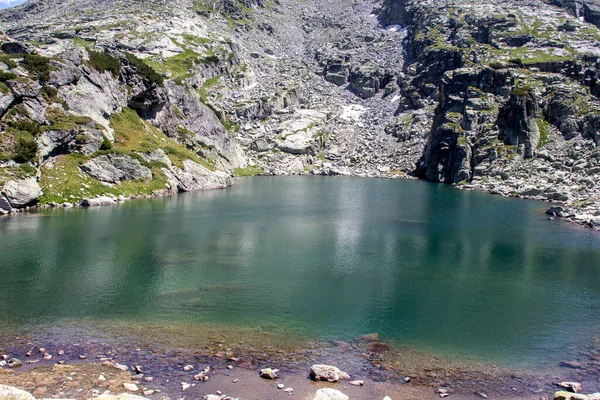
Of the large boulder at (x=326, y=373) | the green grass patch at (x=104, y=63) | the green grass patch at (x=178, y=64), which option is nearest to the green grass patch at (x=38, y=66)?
the green grass patch at (x=104, y=63)

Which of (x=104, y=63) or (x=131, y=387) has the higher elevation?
(x=104, y=63)

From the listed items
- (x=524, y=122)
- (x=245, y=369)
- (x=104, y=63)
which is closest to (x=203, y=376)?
(x=245, y=369)

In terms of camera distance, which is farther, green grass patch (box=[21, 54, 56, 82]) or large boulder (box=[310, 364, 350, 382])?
green grass patch (box=[21, 54, 56, 82])

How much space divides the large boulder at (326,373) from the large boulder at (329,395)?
6.53 feet

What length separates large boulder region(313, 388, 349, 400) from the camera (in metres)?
17.4

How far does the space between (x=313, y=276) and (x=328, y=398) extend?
19.6m

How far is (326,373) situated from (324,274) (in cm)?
1739

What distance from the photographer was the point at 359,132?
180 m

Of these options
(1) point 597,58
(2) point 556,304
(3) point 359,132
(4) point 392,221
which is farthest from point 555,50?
(2) point 556,304

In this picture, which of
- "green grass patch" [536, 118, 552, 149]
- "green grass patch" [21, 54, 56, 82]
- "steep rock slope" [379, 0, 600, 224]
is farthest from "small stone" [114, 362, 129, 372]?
"green grass patch" [536, 118, 552, 149]

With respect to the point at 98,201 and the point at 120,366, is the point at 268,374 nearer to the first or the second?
the point at 120,366

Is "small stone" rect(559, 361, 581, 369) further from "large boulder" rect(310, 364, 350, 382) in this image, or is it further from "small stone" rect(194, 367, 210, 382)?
"small stone" rect(194, 367, 210, 382)

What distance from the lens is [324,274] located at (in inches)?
1478

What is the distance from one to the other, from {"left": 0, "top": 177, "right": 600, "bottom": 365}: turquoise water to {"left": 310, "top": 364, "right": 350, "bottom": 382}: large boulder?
4.77 metres
